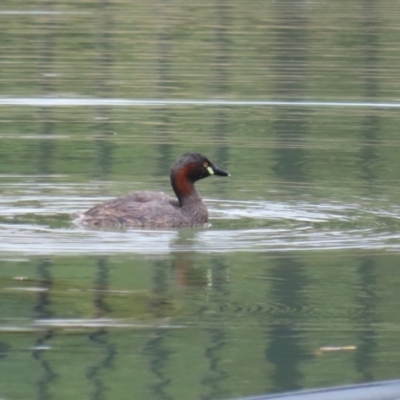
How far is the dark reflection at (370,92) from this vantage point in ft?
43.2

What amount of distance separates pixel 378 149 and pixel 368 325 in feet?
21.5

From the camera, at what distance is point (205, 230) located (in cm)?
1067

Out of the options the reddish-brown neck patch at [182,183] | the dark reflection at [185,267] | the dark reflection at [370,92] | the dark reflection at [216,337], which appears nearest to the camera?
the dark reflection at [216,337]

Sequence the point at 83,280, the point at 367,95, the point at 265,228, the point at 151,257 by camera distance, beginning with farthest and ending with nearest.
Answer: the point at 367,95 → the point at 265,228 → the point at 151,257 → the point at 83,280

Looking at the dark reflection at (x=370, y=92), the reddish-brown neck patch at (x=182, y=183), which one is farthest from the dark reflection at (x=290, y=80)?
the reddish-brown neck patch at (x=182, y=183)

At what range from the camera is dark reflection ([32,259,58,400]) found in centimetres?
652

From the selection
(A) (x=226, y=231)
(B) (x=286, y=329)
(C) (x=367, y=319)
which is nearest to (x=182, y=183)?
(A) (x=226, y=231)

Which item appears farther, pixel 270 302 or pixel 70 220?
pixel 70 220

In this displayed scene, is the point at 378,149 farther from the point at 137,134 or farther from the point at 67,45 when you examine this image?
the point at 67,45

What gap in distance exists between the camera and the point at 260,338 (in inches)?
293

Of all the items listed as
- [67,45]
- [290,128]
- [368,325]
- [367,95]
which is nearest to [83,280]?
[368,325]

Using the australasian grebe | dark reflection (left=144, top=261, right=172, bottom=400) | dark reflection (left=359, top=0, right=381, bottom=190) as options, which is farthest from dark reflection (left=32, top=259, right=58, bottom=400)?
dark reflection (left=359, top=0, right=381, bottom=190)

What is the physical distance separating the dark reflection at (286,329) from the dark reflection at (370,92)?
3.23 metres

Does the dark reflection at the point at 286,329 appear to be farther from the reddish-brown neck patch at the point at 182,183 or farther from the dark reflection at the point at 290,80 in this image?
the dark reflection at the point at 290,80
